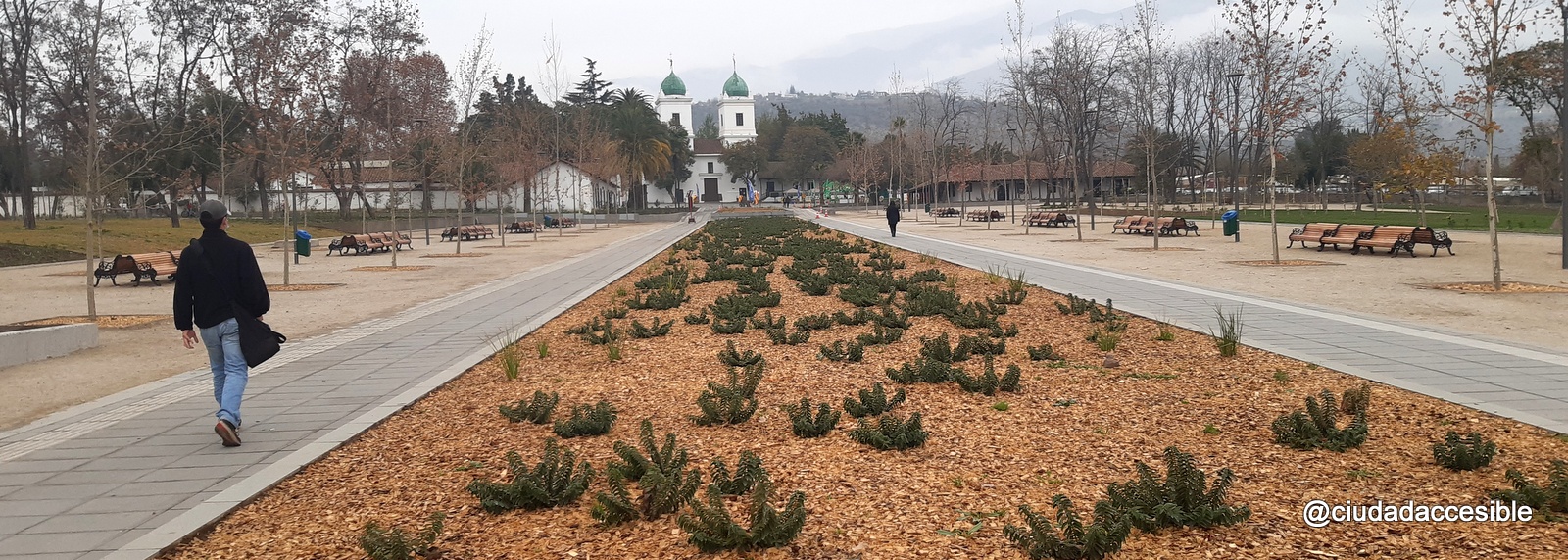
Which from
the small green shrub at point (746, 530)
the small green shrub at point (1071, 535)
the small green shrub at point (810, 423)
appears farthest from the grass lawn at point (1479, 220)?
the small green shrub at point (746, 530)

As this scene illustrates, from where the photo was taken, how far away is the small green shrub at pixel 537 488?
4.56 metres

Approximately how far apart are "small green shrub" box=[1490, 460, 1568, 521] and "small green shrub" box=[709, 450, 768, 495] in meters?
3.31

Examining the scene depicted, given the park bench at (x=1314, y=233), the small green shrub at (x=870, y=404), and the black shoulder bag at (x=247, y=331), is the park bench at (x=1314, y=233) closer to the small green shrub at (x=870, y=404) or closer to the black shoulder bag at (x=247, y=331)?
the small green shrub at (x=870, y=404)

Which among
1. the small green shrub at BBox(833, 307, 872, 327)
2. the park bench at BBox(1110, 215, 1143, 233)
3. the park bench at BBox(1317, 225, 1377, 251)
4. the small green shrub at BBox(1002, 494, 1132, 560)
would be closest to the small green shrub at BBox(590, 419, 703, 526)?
the small green shrub at BBox(1002, 494, 1132, 560)

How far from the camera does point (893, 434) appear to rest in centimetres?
555

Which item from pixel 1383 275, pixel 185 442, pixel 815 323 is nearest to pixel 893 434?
pixel 185 442

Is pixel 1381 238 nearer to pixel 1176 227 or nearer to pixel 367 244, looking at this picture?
pixel 1176 227

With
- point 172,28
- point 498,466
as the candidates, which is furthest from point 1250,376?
point 172,28

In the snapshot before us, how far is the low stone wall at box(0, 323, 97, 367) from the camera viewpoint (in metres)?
9.31

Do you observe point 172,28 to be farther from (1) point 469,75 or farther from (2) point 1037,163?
(2) point 1037,163

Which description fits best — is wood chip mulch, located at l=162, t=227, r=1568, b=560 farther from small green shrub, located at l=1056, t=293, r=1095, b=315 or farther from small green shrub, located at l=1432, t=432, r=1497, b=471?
small green shrub, located at l=1056, t=293, r=1095, b=315

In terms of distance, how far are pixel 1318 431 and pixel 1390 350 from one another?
12.5 feet

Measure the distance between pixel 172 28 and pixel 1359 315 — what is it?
165ft

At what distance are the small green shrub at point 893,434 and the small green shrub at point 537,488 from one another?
5.32 feet
